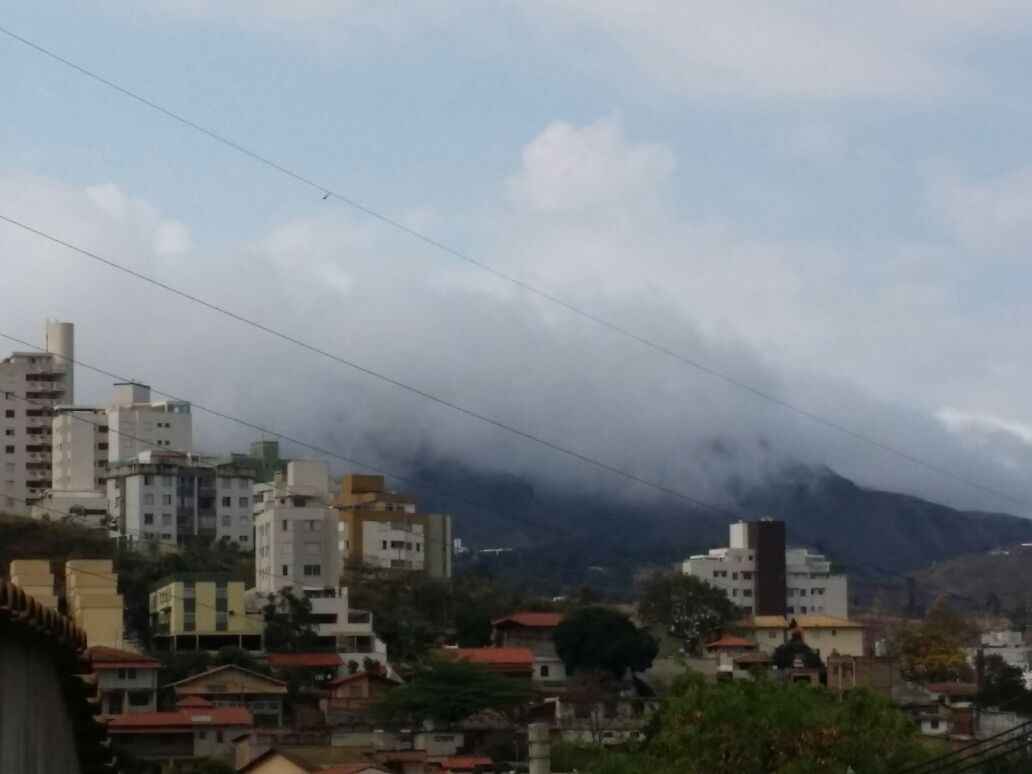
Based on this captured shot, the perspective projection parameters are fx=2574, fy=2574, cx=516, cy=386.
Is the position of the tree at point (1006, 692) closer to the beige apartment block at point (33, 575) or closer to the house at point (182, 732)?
the house at point (182, 732)

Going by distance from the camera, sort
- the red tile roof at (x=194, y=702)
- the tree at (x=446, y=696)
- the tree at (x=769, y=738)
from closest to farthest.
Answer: the tree at (x=769, y=738) < the red tile roof at (x=194, y=702) < the tree at (x=446, y=696)

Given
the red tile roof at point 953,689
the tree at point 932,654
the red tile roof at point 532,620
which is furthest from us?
the tree at point 932,654

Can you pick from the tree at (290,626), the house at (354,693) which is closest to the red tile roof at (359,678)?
the house at (354,693)

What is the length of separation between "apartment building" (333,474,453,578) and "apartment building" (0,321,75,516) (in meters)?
15.9

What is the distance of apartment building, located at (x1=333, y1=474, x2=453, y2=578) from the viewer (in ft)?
434

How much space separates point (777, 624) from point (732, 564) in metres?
29.1

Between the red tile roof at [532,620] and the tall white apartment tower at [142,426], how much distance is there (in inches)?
1094

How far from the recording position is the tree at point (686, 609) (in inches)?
4911

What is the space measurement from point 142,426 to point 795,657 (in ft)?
137

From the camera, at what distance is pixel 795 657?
111m

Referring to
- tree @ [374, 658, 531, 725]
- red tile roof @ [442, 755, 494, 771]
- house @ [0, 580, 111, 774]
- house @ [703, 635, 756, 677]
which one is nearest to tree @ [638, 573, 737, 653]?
house @ [703, 635, 756, 677]

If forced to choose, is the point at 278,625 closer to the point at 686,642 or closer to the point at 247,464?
the point at 686,642

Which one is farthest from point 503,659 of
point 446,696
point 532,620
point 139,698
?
point 139,698

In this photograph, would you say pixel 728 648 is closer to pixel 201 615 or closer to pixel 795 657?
pixel 795 657
